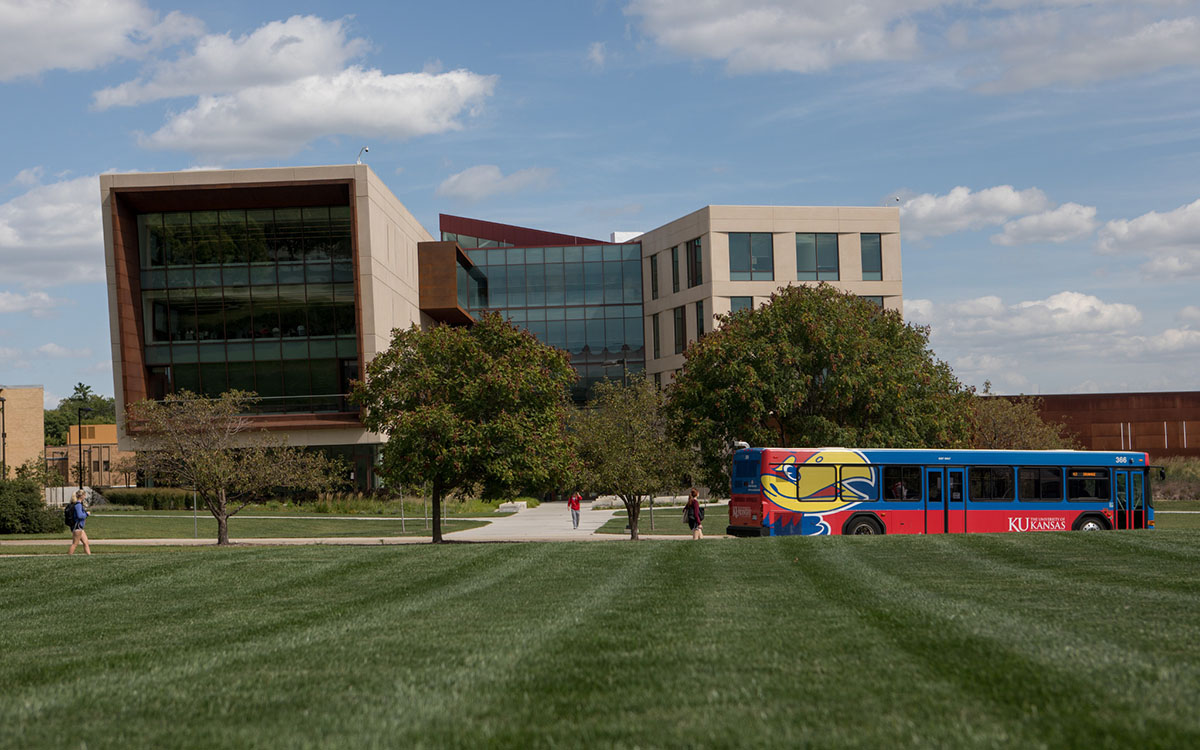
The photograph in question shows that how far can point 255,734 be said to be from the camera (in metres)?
6.09

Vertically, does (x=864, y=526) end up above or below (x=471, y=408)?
below

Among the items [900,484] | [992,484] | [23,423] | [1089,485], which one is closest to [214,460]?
[900,484]

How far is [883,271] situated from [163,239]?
43.6 meters

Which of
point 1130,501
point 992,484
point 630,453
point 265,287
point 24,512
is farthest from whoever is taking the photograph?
point 265,287

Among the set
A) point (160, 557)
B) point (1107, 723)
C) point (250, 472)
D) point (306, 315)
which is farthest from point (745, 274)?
point (1107, 723)

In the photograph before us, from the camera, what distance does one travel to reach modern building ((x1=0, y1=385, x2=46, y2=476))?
3194 inches

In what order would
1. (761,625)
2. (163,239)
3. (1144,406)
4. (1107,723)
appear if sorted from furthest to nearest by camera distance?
(1144,406), (163,239), (761,625), (1107,723)

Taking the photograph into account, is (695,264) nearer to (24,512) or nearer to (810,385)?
(810,385)

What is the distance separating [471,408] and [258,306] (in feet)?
102

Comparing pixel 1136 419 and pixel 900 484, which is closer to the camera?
pixel 900 484

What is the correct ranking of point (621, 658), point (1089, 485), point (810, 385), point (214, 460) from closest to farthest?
point (621, 658), point (1089, 485), point (214, 460), point (810, 385)

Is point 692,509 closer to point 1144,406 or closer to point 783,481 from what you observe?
point 783,481

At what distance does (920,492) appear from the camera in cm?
3002

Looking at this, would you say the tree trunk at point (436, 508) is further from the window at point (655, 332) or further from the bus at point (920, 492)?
the window at point (655, 332)
